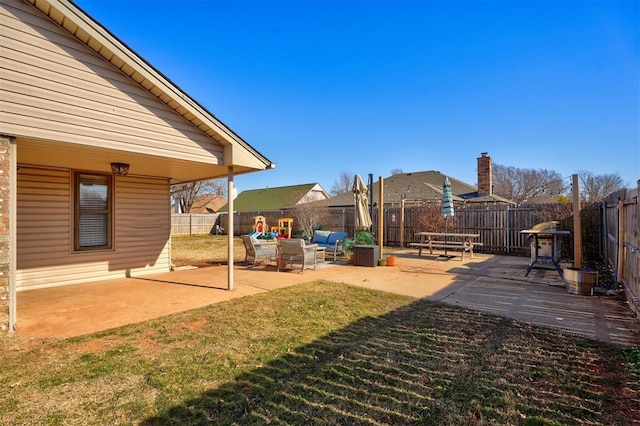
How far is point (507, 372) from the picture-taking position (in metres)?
2.97

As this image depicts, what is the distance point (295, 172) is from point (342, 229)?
31114mm

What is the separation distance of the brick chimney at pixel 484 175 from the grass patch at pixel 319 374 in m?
15.8

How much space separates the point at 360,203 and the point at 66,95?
8.13m

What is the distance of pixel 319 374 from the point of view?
292 centimetres

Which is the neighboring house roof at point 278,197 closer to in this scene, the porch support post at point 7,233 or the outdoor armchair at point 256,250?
the outdoor armchair at point 256,250

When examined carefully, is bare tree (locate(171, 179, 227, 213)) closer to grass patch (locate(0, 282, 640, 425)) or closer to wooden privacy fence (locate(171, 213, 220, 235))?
wooden privacy fence (locate(171, 213, 220, 235))

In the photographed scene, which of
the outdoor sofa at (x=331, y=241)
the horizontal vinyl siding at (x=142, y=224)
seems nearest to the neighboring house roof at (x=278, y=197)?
the outdoor sofa at (x=331, y=241)

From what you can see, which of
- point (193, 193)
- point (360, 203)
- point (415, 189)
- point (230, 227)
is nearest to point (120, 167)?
point (230, 227)

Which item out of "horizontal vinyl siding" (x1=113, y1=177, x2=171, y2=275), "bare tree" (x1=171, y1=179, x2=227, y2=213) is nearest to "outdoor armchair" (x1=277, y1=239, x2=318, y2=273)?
"horizontal vinyl siding" (x1=113, y1=177, x2=171, y2=275)

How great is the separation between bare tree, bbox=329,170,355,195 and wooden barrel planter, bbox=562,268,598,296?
40.2m

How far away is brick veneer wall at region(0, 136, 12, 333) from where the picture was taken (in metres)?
3.70

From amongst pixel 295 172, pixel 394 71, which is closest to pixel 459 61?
pixel 394 71

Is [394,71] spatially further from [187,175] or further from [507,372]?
[507,372]

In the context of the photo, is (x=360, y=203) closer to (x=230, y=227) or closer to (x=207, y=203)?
(x=230, y=227)
